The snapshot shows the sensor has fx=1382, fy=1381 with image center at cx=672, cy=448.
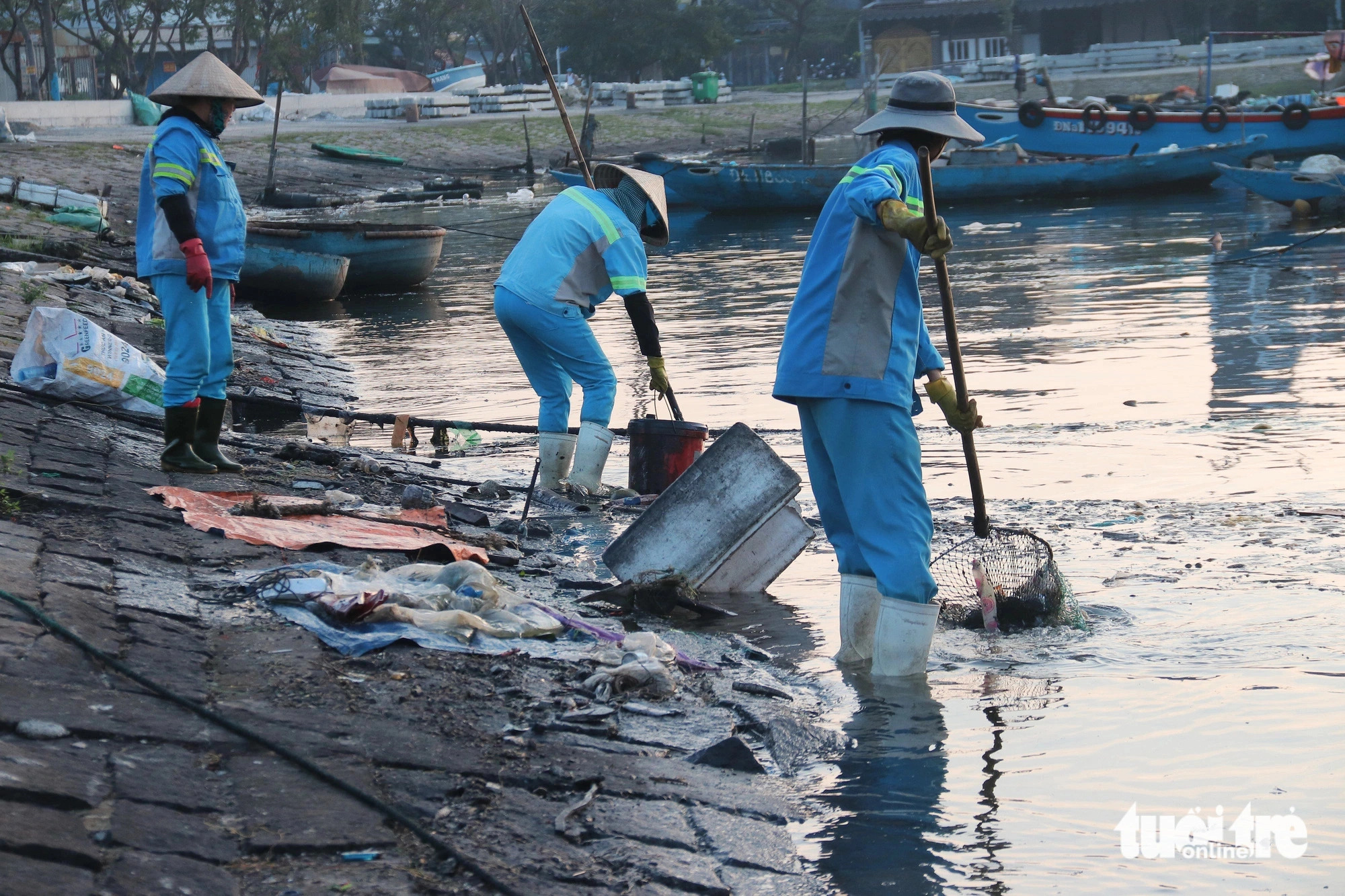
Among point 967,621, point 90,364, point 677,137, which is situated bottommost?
point 967,621

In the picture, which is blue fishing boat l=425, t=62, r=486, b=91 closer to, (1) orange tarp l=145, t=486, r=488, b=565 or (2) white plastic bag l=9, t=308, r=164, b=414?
(2) white plastic bag l=9, t=308, r=164, b=414

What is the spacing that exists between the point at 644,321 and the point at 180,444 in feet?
7.38

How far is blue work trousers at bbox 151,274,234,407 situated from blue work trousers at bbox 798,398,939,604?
3.03 metres

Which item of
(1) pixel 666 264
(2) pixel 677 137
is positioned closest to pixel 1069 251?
(1) pixel 666 264

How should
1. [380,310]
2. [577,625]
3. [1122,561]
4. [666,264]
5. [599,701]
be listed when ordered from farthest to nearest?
[666,264] → [380,310] → [1122,561] → [577,625] → [599,701]

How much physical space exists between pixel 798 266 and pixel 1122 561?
14870 mm

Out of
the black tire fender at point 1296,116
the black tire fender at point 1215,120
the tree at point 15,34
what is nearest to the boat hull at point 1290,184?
the black tire fender at point 1215,120

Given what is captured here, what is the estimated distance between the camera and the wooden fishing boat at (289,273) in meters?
16.9

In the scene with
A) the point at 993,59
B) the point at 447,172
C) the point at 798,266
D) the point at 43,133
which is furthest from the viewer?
the point at 993,59

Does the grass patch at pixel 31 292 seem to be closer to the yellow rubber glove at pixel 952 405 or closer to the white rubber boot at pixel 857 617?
the white rubber boot at pixel 857 617

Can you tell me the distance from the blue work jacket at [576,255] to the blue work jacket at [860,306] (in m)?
2.41

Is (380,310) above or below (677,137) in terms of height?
below

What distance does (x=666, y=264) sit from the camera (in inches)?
901

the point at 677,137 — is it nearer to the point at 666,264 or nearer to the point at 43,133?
the point at 43,133
